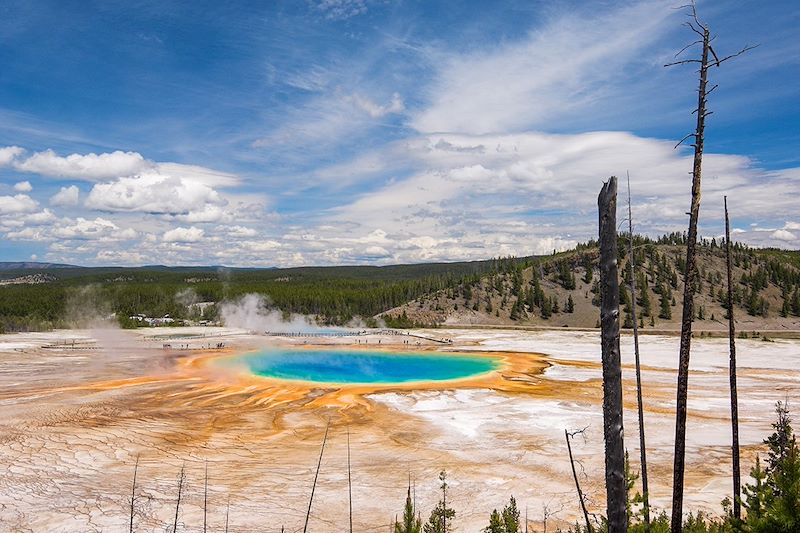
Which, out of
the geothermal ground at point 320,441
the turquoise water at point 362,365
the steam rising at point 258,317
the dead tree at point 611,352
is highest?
the dead tree at point 611,352

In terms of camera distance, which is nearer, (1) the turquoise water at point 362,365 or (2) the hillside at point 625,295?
(1) the turquoise water at point 362,365

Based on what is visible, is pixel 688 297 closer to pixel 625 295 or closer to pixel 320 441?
pixel 320 441

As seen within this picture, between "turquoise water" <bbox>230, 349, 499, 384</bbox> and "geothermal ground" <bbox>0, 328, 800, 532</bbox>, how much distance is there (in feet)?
12.2

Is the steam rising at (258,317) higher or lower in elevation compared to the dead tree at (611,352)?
lower

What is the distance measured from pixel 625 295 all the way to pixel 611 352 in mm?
89289

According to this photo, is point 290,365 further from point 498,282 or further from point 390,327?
point 498,282

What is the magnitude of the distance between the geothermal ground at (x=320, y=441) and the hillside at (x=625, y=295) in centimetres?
5469

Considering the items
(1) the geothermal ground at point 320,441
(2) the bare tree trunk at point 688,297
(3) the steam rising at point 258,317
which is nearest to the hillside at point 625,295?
(3) the steam rising at point 258,317

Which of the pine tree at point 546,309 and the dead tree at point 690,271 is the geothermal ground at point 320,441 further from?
the pine tree at point 546,309

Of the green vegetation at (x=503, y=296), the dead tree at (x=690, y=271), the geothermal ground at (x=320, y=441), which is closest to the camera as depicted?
the dead tree at (x=690, y=271)

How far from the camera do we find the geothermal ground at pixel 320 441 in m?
14.8

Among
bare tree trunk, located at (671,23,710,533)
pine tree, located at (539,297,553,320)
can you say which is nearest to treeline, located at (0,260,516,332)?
pine tree, located at (539,297,553,320)

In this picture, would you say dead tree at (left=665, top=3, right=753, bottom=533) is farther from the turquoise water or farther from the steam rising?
the steam rising

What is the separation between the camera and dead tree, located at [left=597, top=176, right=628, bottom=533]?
406 cm
